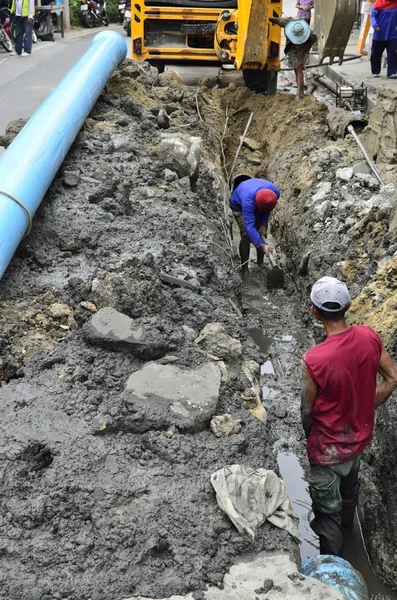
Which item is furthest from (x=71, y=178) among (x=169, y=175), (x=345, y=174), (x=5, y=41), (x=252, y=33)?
(x=5, y=41)

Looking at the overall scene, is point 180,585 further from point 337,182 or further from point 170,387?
point 337,182

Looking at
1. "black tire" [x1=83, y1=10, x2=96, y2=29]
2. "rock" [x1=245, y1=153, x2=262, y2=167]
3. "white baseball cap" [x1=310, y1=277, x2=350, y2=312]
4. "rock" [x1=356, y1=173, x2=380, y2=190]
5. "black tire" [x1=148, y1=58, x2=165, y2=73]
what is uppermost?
"white baseball cap" [x1=310, y1=277, x2=350, y2=312]

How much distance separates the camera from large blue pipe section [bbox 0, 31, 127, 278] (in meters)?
4.80

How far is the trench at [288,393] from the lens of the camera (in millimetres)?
4535

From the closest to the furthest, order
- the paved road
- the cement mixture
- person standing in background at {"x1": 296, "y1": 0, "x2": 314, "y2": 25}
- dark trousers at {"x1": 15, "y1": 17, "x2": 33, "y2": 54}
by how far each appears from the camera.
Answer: the cement mixture, the paved road, person standing in background at {"x1": 296, "y1": 0, "x2": 314, "y2": 25}, dark trousers at {"x1": 15, "y1": 17, "x2": 33, "y2": 54}

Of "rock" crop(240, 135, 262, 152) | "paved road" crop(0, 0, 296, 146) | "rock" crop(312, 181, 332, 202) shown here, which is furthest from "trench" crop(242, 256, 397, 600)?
"paved road" crop(0, 0, 296, 146)

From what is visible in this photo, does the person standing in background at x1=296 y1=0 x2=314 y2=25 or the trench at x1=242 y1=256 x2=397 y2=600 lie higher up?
the person standing in background at x1=296 y1=0 x2=314 y2=25

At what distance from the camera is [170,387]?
12.5 ft

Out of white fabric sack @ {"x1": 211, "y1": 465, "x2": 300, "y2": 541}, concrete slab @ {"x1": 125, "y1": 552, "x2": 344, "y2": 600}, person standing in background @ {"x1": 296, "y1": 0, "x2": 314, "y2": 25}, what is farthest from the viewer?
person standing in background @ {"x1": 296, "y1": 0, "x2": 314, "y2": 25}

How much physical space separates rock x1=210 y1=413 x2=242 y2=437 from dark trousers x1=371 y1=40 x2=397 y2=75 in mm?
11082

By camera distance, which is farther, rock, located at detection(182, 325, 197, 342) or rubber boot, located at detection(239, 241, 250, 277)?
rubber boot, located at detection(239, 241, 250, 277)

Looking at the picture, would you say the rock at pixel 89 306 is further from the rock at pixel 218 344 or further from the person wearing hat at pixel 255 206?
the person wearing hat at pixel 255 206

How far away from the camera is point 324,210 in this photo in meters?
7.91

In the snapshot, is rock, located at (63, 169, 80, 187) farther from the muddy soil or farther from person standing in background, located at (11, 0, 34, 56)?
person standing in background, located at (11, 0, 34, 56)
